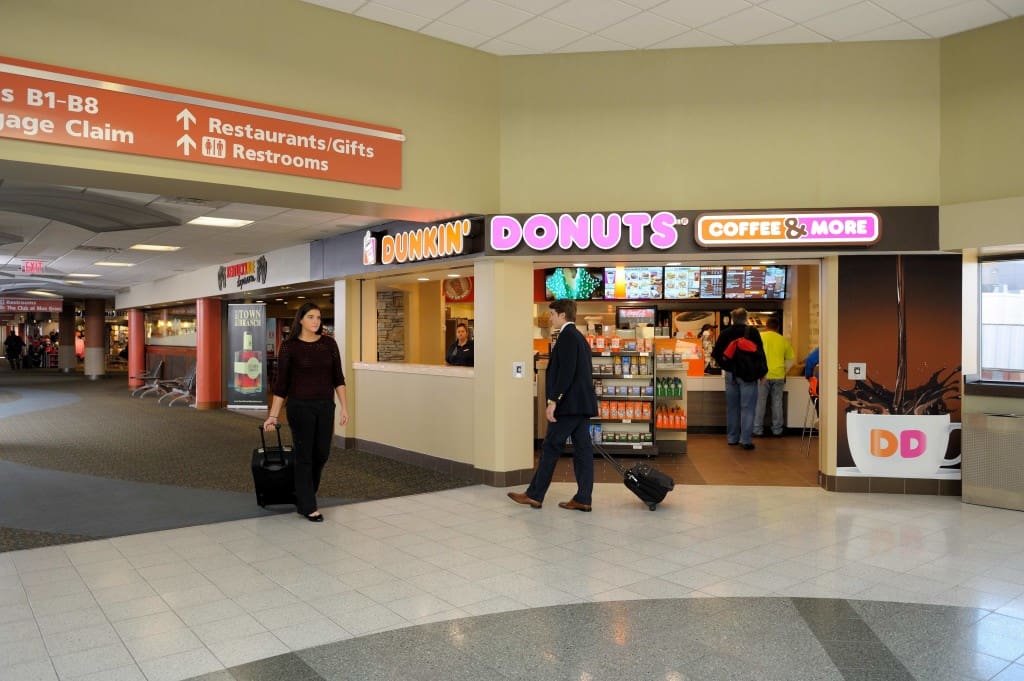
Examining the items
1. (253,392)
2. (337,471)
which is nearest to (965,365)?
(337,471)

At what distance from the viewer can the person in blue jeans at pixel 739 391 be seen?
30.1 feet

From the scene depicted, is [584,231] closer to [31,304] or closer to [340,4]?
[340,4]

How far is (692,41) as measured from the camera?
6.58 m

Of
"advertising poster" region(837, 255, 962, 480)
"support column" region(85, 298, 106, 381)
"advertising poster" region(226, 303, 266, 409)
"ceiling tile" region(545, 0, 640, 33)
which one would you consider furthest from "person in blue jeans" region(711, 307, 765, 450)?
"support column" region(85, 298, 106, 381)

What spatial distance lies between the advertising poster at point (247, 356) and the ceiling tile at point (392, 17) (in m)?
7.53

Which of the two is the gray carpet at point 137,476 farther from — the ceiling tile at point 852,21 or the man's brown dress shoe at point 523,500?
the ceiling tile at point 852,21

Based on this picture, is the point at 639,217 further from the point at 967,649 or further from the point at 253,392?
the point at 253,392

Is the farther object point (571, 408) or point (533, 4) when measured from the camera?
point (571, 408)

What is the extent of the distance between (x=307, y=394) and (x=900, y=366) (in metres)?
5.23

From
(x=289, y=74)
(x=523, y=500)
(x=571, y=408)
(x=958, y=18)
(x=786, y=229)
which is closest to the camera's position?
(x=289, y=74)

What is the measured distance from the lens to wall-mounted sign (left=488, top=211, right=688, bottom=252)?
6.62 m

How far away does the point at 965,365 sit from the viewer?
258 inches

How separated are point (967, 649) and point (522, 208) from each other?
4.92 m

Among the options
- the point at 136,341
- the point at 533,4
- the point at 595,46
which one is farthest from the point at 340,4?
the point at 136,341
